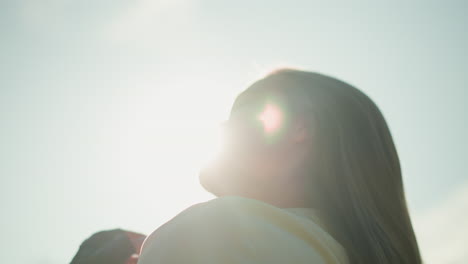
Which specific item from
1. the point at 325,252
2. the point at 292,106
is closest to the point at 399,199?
the point at 292,106

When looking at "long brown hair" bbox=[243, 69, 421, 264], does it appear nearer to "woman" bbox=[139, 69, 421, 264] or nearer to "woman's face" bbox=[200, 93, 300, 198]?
"woman" bbox=[139, 69, 421, 264]

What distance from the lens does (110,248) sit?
3.78 meters

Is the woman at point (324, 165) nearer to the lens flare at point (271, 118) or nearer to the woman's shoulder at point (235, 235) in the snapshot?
the lens flare at point (271, 118)

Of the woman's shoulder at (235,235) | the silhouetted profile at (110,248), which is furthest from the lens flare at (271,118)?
the silhouetted profile at (110,248)

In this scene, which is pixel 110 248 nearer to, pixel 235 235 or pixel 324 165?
pixel 324 165

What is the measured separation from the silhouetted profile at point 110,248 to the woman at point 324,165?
1345 millimetres

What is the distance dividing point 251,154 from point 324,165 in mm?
497

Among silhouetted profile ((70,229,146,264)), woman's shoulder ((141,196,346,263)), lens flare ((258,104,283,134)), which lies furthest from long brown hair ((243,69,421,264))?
silhouetted profile ((70,229,146,264))

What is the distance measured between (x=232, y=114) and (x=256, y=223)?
1.64m

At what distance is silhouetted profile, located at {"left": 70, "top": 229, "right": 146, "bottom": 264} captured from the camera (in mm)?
3740

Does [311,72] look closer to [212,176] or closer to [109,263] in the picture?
[212,176]

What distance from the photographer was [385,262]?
7.11ft

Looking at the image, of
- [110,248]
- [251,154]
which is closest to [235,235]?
[251,154]

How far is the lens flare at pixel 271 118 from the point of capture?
2.69 meters
